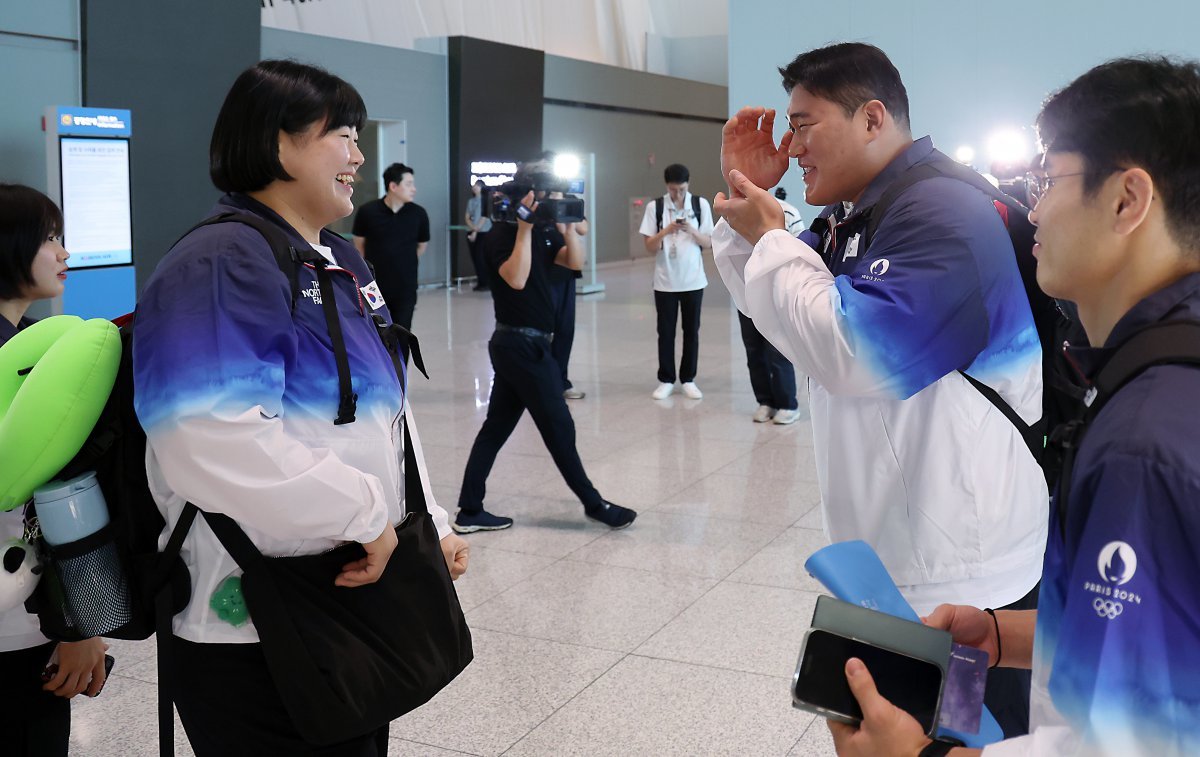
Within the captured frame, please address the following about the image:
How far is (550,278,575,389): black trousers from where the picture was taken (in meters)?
6.00

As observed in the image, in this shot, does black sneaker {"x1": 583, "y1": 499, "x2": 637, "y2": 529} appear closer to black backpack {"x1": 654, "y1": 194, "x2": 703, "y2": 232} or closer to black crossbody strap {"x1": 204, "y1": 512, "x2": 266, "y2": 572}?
black crossbody strap {"x1": 204, "y1": 512, "x2": 266, "y2": 572}

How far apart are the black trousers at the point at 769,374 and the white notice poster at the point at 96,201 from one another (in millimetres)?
4565

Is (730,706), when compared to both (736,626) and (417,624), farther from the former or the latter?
(417,624)

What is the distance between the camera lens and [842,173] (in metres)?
2.29

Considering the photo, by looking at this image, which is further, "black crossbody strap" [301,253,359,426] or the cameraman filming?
the cameraman filming

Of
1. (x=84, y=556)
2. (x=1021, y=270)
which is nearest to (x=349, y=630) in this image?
(x=84, y=556)

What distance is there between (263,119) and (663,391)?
7122mm

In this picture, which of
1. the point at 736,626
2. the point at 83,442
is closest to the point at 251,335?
the point at 83,442

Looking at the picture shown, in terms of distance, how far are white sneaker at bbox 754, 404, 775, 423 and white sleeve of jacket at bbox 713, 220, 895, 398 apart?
596cm

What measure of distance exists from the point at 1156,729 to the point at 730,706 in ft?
8.45

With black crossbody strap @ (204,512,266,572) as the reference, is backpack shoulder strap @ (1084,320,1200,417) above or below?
above

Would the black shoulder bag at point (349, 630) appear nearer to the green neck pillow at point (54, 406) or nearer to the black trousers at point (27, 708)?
the green neck pillow at point (54, 406)

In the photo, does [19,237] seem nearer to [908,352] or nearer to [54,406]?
[54,406]

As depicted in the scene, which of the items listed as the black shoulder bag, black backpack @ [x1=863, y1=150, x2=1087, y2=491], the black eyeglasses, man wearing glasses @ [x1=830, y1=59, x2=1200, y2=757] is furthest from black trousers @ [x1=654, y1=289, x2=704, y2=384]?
man wearing glasses @ [x1=830, y1=59, x2=1200, y2=757]
